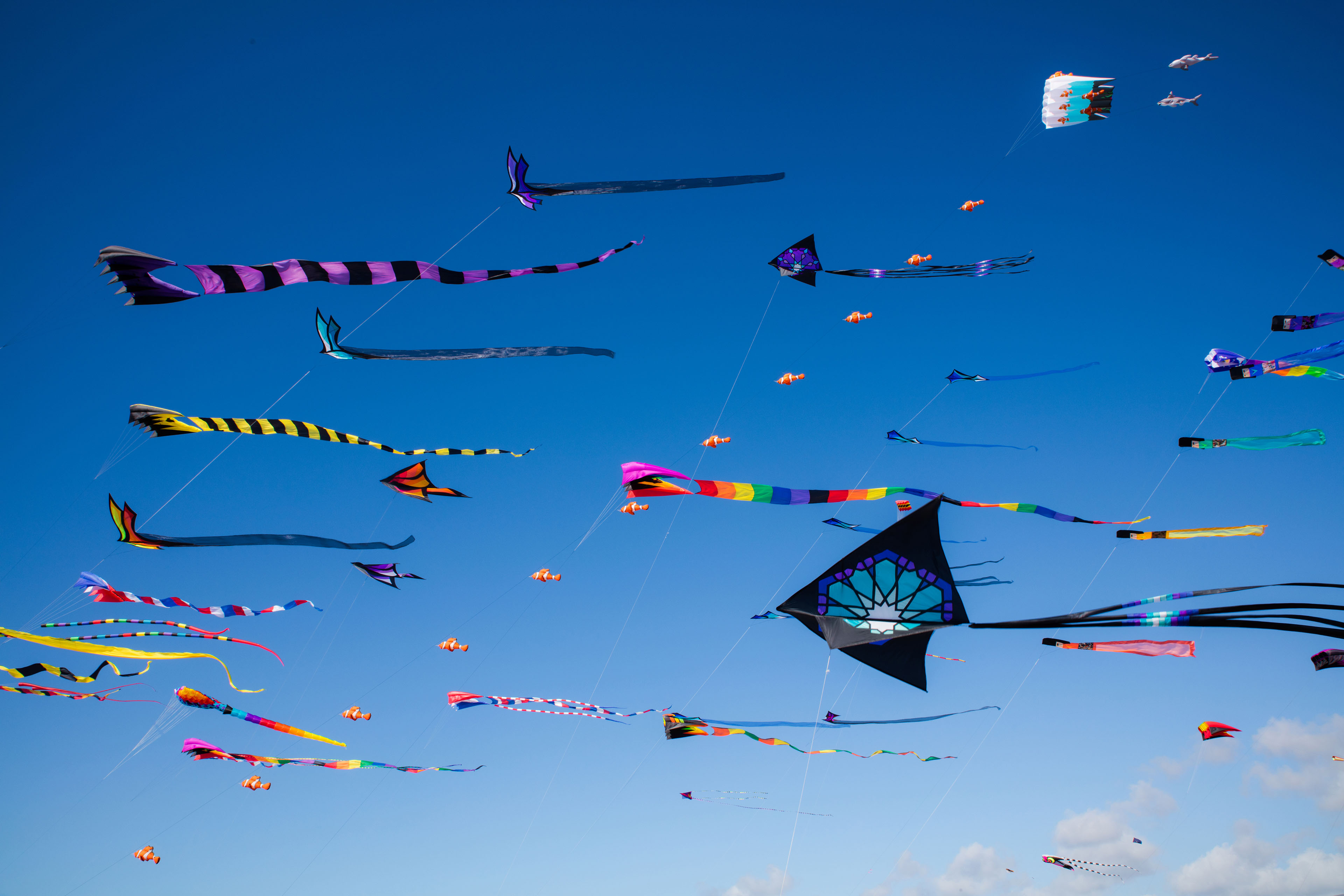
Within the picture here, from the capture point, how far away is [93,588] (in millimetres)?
11672

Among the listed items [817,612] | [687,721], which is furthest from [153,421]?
[687,721]

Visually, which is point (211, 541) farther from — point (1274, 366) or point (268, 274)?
point (1274, 366)

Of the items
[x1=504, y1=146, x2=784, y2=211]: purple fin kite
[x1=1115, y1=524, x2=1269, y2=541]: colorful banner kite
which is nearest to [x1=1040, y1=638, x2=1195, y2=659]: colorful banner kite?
[x1=1115, y1=524, x2=1269, y2=541]: colorful banner kite

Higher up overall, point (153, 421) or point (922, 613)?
point (153, 421)

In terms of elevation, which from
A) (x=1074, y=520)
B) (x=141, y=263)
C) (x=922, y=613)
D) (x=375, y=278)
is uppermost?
(x=375, y=278)

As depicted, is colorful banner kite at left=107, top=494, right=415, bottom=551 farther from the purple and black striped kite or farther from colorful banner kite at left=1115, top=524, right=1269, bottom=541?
colorful banner kite at left=1115, top=524, right=1269, bottom=541

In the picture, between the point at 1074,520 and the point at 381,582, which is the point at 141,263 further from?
the point at 1074,520

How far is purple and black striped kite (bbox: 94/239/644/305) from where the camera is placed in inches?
292

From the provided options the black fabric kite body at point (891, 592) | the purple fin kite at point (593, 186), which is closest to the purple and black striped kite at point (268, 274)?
the purple fin kite at point (593, 186)

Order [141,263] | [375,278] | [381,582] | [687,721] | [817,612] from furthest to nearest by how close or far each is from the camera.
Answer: [687,721] → [381,582] → [817,612] → [375,278] → [141,263]

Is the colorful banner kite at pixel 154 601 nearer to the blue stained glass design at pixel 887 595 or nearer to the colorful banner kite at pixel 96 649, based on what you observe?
the colorful banner kite at pixel 96 649

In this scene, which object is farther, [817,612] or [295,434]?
[817,612]

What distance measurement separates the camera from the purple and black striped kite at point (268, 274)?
741 centimetres

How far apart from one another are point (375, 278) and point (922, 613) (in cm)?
950
